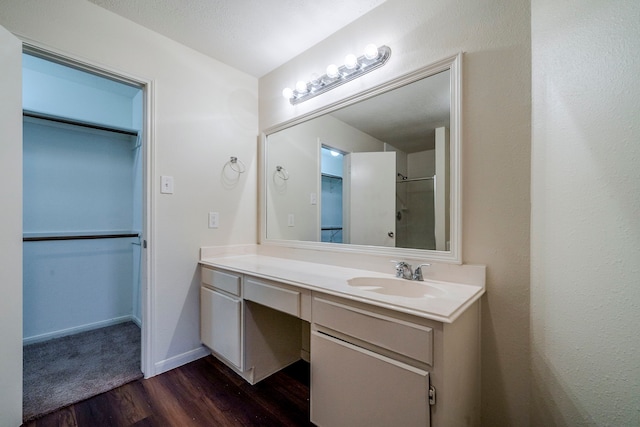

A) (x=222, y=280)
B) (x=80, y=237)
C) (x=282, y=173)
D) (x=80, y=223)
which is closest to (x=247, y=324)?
(x=222, y=280)

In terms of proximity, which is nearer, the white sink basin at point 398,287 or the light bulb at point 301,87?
the white sink basin at point 398,287

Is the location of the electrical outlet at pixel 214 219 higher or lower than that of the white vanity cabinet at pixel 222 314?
higher

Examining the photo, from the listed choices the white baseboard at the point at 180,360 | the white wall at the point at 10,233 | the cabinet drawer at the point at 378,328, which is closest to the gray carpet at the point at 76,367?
the white baseboard at the point at 180,360

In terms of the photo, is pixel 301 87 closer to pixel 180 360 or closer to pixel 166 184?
pixel 166 184

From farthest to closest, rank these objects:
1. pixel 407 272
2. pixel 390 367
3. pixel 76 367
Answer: pixel 76 367, pixel 407 272, pixel 390 367

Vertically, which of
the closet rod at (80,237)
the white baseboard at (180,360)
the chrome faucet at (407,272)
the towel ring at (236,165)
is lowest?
the white baseboard at (180,360)

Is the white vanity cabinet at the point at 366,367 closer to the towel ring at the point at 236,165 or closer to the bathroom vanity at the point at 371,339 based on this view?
the bathroom vanity at the point at 371,339

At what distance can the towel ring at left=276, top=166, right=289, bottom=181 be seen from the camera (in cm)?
219

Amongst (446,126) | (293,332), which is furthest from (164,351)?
(446,126)

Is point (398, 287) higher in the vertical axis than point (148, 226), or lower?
lower

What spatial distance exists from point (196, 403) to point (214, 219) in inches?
46.6

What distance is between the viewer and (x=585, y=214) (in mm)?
981

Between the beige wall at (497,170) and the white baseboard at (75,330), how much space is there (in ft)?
9.81

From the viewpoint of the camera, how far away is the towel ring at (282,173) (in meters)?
2.19
